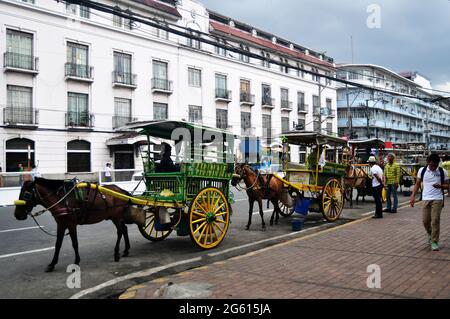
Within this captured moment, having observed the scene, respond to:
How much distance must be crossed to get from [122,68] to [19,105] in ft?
26.0

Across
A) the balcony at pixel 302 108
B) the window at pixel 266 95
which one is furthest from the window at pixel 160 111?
the balcony at pixel 302 108

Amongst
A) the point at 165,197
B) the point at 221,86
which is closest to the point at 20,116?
the point at 221,86

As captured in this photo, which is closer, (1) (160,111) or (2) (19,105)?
(2) (19,105)

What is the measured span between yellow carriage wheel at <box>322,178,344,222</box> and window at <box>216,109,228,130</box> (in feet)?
82.9

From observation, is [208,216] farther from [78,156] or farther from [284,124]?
[284,124]

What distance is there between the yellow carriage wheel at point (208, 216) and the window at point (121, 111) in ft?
74.2

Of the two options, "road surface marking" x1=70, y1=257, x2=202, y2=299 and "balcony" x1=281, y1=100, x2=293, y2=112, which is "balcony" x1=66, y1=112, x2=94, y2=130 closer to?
"balcony" x1=281, y1=100, x2=293, y2=112

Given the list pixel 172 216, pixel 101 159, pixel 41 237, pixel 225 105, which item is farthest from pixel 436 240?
pixel 225 105

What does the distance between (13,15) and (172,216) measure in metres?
23.0

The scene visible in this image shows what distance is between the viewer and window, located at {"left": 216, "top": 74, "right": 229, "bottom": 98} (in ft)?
119

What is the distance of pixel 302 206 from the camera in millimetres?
10844

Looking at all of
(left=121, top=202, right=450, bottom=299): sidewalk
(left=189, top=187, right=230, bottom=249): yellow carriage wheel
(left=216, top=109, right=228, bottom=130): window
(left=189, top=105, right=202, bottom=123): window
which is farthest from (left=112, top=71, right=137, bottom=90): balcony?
(left=121, top=202, right=450, bottom=299): sidewalk

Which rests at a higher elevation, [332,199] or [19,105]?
[19,105]
